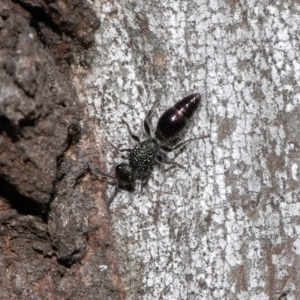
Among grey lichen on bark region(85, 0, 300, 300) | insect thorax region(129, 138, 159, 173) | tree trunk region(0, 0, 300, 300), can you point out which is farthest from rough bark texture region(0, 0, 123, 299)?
insect thorax region(129, 138, 159, 173)

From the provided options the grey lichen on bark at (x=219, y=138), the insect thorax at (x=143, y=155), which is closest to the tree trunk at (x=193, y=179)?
the grey lichen on bark at (x=219, y=138)

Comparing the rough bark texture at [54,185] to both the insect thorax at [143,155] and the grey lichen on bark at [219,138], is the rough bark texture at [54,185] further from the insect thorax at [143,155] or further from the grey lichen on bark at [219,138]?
the insect thorax at [143,155]

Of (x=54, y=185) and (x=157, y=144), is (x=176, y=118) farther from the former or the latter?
(x=54, y=185)

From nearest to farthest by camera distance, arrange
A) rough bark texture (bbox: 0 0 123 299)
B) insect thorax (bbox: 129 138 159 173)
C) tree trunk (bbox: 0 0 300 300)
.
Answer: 1. rough bark texture (bbox: 0 0 123 299)
2. tree trunk (bbox: 0 0 300 300)
3. insect thorax (bbox: 129 138 159 173)

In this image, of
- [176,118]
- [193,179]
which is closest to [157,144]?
[176,118]

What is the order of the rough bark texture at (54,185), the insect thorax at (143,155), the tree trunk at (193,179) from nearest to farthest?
the rough bark texture at (54,185) → the tree trunk at (193,179) → the insect thorax at (143,155)

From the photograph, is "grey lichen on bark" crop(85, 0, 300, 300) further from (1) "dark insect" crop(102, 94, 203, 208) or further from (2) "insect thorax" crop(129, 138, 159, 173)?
(2) "insect thorax" crop(129, 138, 159, 173)
